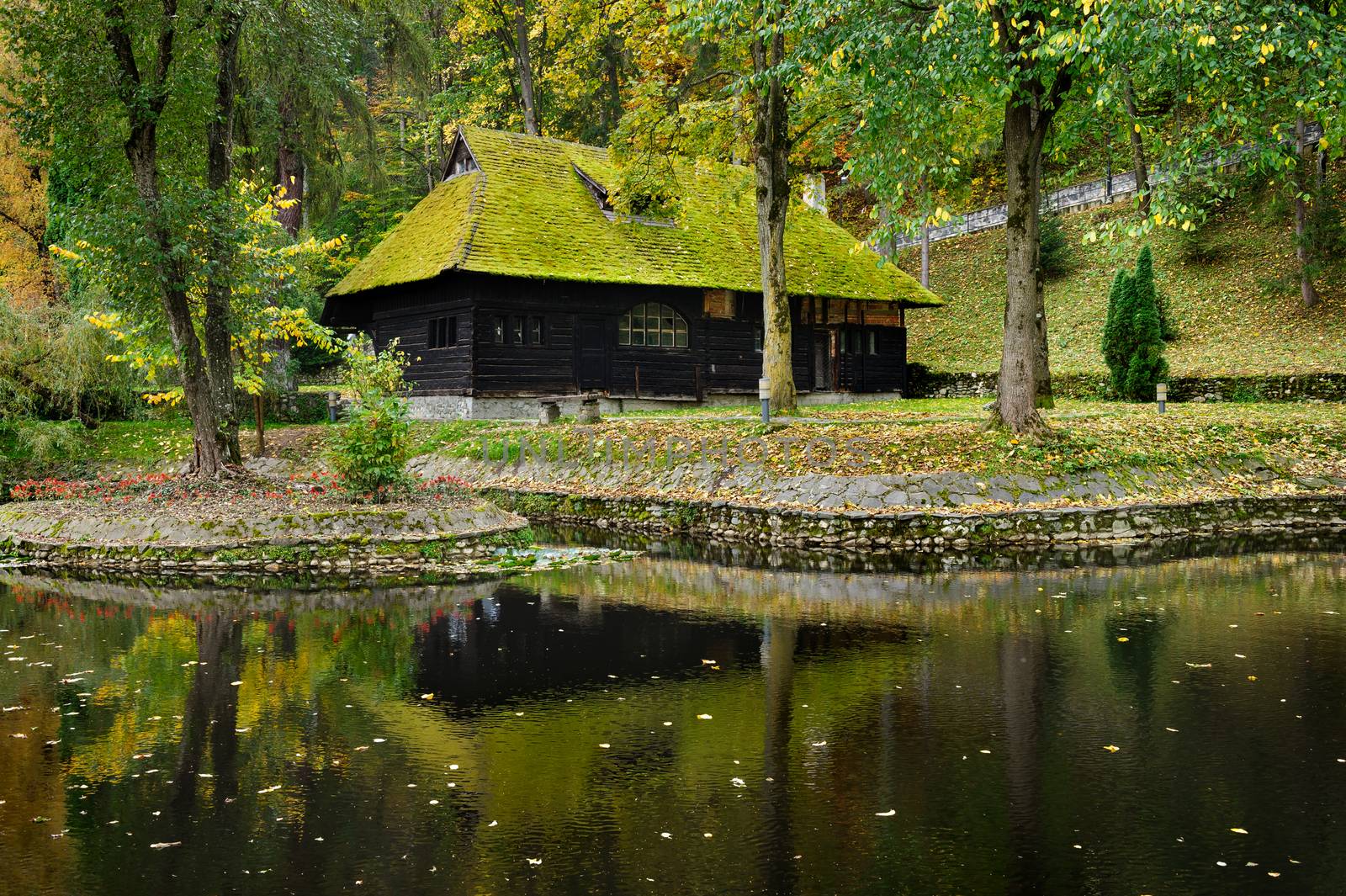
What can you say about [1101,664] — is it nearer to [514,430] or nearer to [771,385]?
[771,385]

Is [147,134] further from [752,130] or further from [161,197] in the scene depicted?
[752,130]

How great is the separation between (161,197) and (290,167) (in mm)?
17391

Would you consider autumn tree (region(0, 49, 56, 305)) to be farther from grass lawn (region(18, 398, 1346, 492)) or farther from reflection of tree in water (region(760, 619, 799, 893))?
reflection of tree in water (region(760, 619, 799, 893))

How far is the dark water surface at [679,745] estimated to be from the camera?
5656 millimetres

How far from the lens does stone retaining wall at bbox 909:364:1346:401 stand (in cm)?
2923

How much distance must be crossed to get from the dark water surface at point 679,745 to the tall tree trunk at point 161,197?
712 cm

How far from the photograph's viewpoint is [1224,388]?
102 feet

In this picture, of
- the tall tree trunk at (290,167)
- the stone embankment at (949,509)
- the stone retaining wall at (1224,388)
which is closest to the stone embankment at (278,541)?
the stone embankment at (949,509)

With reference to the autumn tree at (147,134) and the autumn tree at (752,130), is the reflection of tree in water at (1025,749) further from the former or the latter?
the autumn tree at (752,130)

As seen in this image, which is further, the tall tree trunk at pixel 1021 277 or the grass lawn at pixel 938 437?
the tall tree trunk at pixel 1021 277

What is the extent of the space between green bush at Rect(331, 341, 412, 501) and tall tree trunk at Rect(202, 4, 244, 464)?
14.1 feet

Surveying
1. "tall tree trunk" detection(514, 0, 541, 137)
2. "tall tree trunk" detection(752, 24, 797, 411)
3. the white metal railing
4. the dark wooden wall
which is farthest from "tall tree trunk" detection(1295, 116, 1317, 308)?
"tall tree trunk" detection(514, 0, 541, 137)

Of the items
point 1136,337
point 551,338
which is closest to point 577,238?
point 551,338

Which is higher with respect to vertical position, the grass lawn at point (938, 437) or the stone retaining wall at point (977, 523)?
the grass lawn at point (938, 437)
